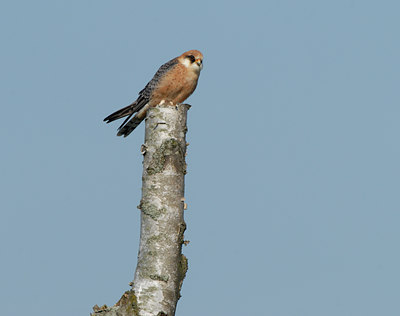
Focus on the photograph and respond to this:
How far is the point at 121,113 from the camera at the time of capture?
8.03 meters

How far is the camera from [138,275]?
15.8ft

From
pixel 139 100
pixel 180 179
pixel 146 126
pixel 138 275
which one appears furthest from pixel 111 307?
A: pixel 139 100

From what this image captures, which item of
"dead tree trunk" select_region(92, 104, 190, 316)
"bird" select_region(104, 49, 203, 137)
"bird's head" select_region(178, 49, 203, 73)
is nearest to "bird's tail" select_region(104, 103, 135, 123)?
→ "bird" select_region(104, 49, 203, 137)

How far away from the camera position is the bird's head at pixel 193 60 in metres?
8.23

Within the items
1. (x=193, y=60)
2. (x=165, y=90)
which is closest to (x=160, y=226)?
(x=165, y=90)

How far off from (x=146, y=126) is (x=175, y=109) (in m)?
0.30

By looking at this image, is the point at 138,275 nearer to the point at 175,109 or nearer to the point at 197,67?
the point at 175,109

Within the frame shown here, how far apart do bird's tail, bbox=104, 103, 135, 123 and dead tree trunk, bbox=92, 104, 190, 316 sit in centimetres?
296

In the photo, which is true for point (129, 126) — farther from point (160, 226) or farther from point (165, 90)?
point (160, 226)

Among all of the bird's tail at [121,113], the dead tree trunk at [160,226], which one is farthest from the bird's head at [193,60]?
the dead tree trunk at [160,226]

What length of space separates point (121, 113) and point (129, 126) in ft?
0.83

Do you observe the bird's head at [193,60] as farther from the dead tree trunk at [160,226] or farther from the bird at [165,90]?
the dead tree trunk at [160,226]

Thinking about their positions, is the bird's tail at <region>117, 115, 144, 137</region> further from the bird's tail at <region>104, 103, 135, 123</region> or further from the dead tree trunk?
the dead tree trunk

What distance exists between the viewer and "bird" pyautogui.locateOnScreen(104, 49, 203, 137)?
26.2 ft
